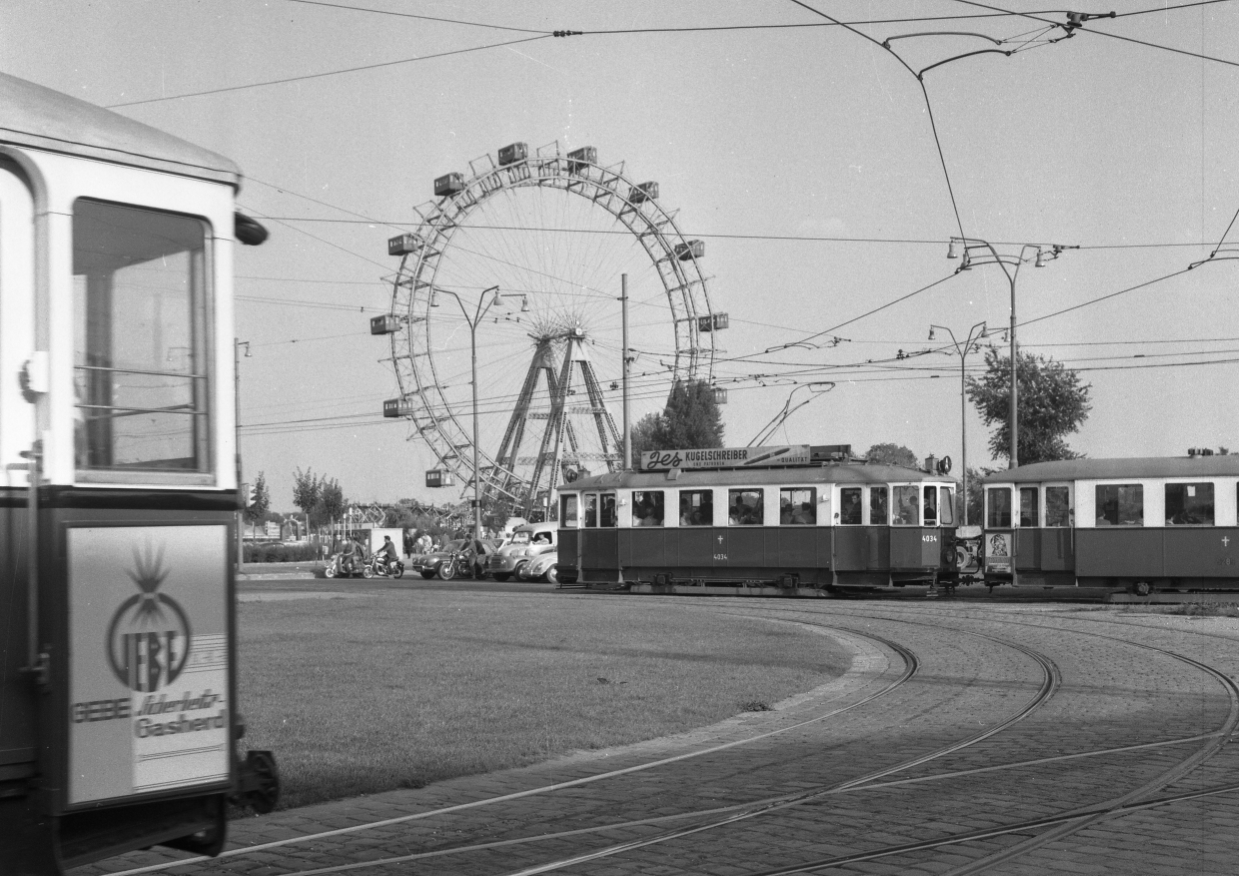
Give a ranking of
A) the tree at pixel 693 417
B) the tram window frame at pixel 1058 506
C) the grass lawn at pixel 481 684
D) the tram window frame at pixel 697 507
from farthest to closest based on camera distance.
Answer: the tree at pixel 693 417 → the tram window frame at pixel 697 507 → the tram window frame at pixel 1058 506 → the grass lawn at pixel 481 684

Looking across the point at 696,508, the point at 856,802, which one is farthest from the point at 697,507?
the point at 856,802

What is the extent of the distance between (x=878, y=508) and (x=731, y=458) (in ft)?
13.3

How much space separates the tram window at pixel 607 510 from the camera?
3409cm

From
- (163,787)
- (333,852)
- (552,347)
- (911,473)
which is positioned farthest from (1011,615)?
(552,347)

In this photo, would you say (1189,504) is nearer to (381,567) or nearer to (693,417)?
(693,417)

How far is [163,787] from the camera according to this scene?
15.6 feet

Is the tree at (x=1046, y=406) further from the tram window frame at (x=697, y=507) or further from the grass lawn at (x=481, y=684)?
the grass lawn at (x=481, y=684)

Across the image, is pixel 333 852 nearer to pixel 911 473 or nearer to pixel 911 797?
pixel 911 797

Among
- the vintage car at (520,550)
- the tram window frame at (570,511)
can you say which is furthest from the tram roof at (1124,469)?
the vintage car at (520,550)

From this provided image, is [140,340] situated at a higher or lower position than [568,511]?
higher

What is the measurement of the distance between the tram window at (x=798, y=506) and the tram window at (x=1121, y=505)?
6303 mm

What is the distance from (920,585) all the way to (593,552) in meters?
8.19

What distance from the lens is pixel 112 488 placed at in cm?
463

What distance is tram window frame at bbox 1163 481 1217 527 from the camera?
26.2m
